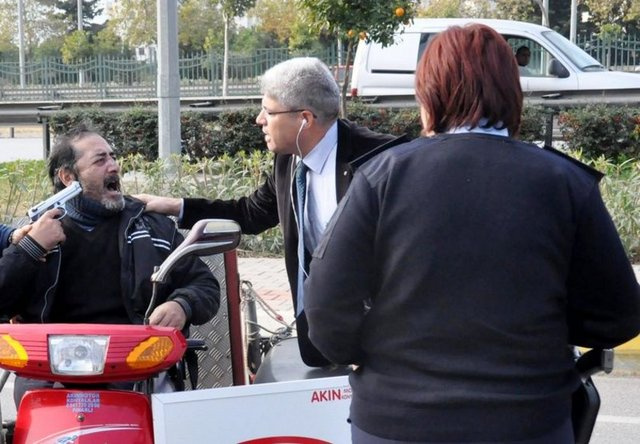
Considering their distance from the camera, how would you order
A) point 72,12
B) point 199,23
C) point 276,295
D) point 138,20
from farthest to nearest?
1. point 72,12
2. point 199,23
3. point 138,20
4. point 276,295

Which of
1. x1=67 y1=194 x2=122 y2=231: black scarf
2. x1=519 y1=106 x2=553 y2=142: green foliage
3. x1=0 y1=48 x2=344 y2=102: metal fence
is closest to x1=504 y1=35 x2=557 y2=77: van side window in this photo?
x1=519 y1=106 x2=553 y2=142: green foliage

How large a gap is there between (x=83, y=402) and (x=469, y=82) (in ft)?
4.97

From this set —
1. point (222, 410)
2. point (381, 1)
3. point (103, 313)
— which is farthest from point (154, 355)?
point (381, 1)

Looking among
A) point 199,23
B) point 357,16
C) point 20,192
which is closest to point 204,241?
point 20,192

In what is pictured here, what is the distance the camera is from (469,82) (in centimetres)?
214

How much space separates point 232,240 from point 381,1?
865cm

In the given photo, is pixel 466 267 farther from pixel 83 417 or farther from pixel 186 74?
pixel 186 74

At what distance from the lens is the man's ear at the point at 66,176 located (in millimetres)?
3639

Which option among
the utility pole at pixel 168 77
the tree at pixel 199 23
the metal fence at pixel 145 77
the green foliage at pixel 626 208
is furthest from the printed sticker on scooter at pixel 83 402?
the tree at pixel 199 23

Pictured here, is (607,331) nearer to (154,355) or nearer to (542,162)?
(542,162)

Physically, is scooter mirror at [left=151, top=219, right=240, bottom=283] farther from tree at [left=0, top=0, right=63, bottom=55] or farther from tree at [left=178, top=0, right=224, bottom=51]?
tree at [left=0, top=0, right=63, bottom=55]

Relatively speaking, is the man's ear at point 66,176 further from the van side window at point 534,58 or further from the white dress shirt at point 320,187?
the van side window at point 534,58

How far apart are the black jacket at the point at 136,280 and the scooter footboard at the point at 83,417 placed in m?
0.45

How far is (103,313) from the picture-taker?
11.5ft
